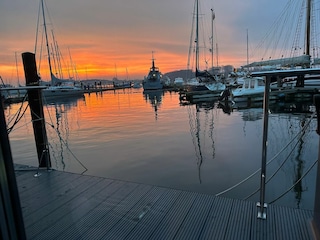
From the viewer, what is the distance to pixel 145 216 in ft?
8.07

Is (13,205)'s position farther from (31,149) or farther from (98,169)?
(31,149)

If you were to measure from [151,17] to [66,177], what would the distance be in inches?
614

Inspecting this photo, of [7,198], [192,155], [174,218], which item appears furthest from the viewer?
[192,155]

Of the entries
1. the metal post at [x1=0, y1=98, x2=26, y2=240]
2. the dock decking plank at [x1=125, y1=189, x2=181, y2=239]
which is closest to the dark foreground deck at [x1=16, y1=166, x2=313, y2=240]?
the dock decking plank at [x1=125, y1=189, x2=181, y2=239]

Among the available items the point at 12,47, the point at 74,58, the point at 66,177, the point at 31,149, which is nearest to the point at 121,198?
the point at 66,177

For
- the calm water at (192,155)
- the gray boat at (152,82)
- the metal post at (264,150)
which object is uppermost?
the gray boat at (152,82)

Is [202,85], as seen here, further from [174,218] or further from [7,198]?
[7,198]

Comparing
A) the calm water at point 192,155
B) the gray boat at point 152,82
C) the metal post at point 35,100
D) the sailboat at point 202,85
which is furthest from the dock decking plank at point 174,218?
the gray boat at point 152,82

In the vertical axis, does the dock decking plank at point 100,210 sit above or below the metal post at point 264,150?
below

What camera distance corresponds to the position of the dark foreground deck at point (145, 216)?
213cm

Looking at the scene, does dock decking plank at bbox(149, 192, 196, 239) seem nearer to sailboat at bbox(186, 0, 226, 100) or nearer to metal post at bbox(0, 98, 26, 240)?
metal post at bbox(0, 98, 26, 240)

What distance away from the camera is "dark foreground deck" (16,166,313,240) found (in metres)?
2.13

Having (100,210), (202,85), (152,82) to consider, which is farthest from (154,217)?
(152,82)

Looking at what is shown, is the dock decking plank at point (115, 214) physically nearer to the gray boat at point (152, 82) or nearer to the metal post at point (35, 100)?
the metal post at point (35, 100)
